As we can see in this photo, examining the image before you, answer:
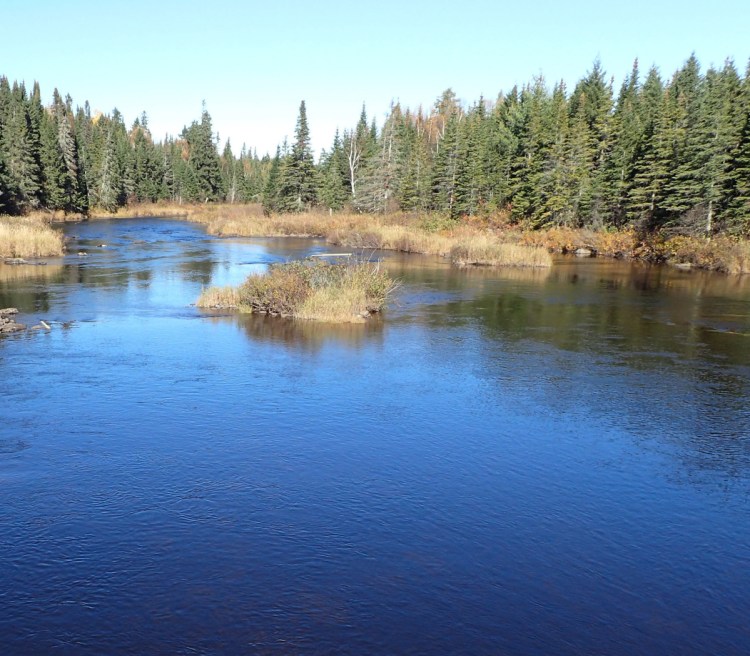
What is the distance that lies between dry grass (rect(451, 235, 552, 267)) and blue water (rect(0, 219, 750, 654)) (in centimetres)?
2268

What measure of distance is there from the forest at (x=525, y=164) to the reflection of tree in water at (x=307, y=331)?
35.6 metres

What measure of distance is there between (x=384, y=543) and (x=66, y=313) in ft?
66.7

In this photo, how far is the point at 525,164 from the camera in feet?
221

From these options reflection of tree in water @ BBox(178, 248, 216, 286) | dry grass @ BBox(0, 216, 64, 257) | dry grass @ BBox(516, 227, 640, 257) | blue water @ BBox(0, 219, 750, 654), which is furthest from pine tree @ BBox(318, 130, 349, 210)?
blue water @ BBox(0, 219, 750, 654)

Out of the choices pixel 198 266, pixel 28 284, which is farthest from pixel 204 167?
pixel 28 284

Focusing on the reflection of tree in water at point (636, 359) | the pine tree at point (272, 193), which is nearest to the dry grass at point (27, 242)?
the reflection of tree in water at point (636, 359)

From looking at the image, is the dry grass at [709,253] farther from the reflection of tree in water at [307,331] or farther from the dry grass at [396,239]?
the reflection of tree in water at [307,331]

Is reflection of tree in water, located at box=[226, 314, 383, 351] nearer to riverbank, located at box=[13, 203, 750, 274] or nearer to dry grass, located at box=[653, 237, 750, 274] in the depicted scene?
riverbank, located at box=[13, 203, 750, 274]

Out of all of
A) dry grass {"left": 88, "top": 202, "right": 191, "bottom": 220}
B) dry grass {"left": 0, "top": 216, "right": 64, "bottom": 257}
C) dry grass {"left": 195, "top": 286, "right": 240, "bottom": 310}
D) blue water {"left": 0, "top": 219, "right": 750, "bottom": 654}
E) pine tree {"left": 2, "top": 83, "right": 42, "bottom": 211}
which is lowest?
blue water {"left": 0, "top": 219, "right": 750, "bottom": 654}

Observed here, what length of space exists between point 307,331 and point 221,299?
5.64m

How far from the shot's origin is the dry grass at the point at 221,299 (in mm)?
27516

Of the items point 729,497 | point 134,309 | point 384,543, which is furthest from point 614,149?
point 384,543

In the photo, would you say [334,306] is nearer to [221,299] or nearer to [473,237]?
[221,299]

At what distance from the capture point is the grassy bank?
25797 millimetres
